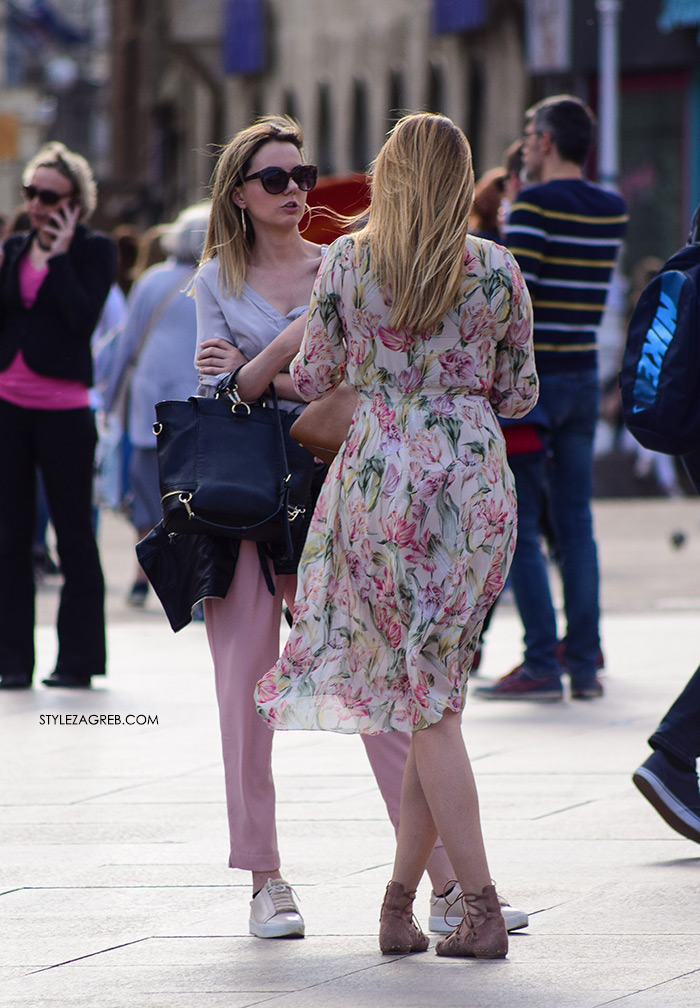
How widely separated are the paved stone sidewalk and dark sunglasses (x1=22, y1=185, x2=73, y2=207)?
1.94m

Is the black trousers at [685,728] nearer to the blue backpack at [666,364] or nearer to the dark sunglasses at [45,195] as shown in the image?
the blue backpack at [666,364]

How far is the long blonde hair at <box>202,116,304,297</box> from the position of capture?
15.4 feet

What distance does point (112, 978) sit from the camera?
13.4 ft

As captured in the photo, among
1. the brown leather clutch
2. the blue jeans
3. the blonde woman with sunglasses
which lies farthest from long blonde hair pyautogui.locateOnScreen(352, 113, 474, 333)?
the blue jeans

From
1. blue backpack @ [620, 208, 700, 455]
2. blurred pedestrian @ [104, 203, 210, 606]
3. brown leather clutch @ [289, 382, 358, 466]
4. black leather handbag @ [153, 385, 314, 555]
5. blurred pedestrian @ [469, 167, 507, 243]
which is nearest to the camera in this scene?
brown leather clutch @ [289, 382, 358, 466]

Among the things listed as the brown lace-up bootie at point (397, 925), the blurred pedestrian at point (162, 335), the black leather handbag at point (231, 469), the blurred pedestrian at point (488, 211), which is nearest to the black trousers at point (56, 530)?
the blurred pedestrian at point (162, 335)

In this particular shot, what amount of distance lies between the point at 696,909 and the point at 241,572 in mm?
1287

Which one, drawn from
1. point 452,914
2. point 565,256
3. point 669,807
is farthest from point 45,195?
point 452,914

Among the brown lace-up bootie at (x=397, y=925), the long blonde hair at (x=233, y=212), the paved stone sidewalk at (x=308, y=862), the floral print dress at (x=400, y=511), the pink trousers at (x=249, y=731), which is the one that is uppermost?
the long blonde hair at (x=233, y=212)

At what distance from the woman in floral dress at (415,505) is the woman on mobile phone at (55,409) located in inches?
146

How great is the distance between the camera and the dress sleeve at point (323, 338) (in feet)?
14.0

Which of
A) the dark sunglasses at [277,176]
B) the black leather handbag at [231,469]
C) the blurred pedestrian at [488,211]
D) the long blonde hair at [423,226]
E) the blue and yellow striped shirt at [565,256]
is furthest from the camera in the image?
the blurred pedestrian at [488,211]

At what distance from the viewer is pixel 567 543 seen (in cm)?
774

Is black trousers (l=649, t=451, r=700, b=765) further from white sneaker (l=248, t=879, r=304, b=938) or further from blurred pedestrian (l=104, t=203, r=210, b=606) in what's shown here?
blurred pedestrian (l=104, t=203, r=210, b=606)
